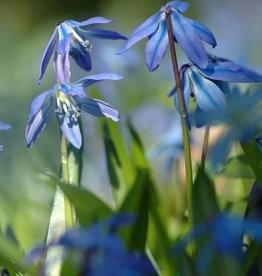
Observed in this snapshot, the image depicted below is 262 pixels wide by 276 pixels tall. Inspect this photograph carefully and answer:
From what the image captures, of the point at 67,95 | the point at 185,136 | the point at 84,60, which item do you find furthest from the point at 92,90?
the point at 185,136

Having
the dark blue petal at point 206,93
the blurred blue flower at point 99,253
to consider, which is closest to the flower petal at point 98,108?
the dark blue petal at point 206,93

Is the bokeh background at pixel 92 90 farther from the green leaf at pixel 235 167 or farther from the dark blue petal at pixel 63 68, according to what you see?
the green leaf at pixel 235 167

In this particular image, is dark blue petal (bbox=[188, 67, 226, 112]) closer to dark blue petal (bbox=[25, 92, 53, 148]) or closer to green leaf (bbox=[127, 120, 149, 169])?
dark blue petal (bbox=[25, 92, 53, 148])

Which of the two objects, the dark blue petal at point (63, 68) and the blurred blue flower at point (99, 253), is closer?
the blurred blue flower at point (99, 253)

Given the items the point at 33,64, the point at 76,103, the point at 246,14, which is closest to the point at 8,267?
the point at 76,103

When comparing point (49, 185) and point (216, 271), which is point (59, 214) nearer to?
A: point (49, 185)
